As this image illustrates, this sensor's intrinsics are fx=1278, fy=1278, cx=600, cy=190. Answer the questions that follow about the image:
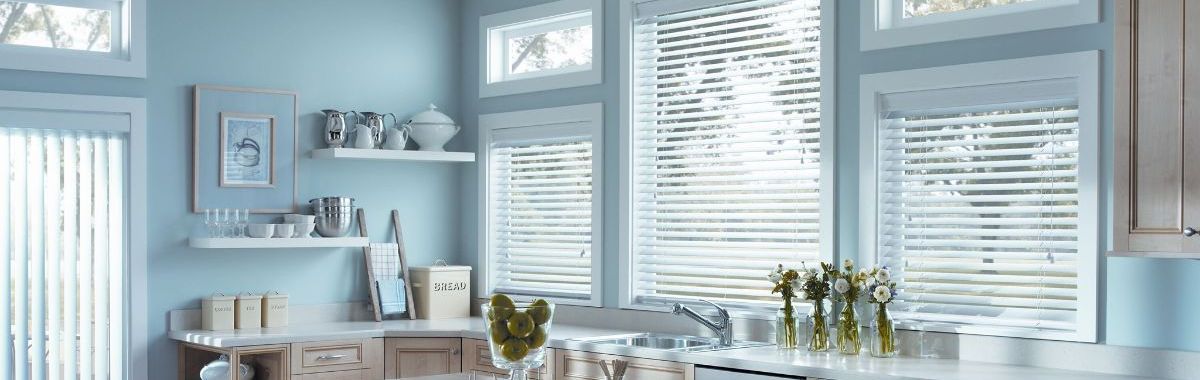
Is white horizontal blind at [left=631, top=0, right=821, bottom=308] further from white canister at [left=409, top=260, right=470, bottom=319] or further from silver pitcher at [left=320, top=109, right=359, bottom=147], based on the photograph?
silver pitcher at [left=320, top=109, right=359, bottom=147]

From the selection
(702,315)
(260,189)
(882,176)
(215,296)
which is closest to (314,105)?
(260,189)

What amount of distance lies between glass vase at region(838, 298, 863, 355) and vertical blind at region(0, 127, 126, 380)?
3148 mm

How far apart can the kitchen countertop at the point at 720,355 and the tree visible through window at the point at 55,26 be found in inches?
53.3

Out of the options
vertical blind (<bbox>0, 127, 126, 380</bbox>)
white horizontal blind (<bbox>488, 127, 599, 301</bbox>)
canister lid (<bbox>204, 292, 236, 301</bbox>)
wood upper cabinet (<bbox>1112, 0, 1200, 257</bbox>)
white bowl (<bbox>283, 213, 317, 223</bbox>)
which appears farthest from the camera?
white horizontal blind (<bbox>488, 127, 599, 301</bbox>)

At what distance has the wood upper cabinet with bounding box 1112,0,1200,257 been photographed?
3.68 meters

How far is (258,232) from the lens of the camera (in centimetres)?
592

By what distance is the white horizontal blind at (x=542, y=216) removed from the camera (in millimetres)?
6234

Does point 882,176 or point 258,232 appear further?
point 258,232

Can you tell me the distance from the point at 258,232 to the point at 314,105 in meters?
0.75

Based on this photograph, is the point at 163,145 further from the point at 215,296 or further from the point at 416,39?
the point at 416,39

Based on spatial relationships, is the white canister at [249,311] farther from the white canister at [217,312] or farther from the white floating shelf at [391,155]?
the white floating shelf at [391,155]

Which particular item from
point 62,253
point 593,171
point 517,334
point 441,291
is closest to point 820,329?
point 593,171

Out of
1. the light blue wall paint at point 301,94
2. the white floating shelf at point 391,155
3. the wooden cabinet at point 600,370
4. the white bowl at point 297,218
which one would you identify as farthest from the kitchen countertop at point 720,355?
the white floating shelf at point 391,155

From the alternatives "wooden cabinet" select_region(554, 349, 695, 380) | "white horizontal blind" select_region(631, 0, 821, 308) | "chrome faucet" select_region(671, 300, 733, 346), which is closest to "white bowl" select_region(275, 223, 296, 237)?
"wooden cabinet" select_region(554, 349, 695, 380)
